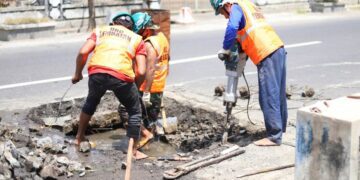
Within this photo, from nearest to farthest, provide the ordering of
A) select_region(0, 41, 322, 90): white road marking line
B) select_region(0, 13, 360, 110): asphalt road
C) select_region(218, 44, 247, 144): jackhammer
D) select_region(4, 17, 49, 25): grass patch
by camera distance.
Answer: select_region(218, 44, 247, 144): jackhammer < select_region(0, 13, 360, 110): asphalt road < select_region(0, 41, 322, 90): white road marking line < select_region(4, 17, 49, 25): grass patch

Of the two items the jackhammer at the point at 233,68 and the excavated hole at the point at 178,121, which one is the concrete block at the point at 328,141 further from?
the excavated hole at the point at 178,121

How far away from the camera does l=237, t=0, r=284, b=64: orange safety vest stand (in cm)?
557

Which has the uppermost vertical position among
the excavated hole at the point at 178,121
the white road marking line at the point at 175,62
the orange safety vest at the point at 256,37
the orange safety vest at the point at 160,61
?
the orange safety vest at the point at 256,37

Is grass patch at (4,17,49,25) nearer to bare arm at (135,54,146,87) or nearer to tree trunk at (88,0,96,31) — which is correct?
tree trunk at (88,0,96,31)

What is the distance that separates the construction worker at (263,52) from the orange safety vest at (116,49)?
3.05 feet

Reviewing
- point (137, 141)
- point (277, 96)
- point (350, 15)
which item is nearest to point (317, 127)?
point (277, 96)

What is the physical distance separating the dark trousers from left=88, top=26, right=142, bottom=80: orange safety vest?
11 centimetres

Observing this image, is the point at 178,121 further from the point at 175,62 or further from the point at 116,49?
the point at 175,62

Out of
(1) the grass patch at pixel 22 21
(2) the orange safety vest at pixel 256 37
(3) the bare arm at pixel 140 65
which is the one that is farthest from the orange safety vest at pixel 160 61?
(1) the grass patch at pixel 22 21

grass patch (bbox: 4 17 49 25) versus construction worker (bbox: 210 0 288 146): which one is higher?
construction worker (bbox: 210 0 288 146)

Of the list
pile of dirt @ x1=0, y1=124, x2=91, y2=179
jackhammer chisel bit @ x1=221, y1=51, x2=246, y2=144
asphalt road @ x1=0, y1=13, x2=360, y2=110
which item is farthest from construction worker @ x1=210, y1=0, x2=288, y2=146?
asphalt road @ x1=0, y1=13, x2=360, y2=110

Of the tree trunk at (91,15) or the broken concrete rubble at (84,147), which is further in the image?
the tree trunk at (91,15)

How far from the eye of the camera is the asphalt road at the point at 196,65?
8.80 meters

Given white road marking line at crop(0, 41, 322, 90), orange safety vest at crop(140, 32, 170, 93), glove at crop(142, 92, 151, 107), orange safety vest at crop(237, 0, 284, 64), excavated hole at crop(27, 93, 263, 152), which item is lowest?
white road marking line at crop(0, 41, 322, 90)
